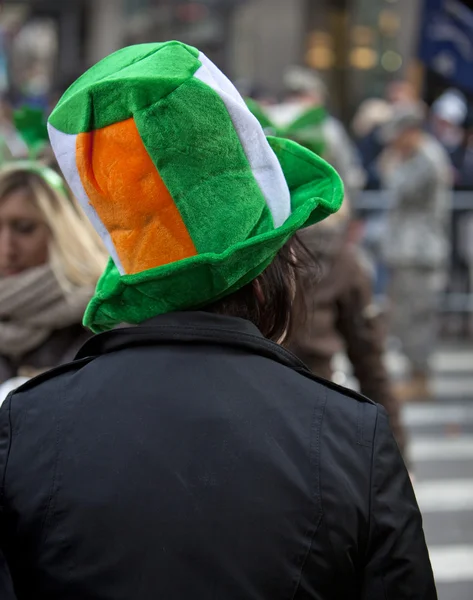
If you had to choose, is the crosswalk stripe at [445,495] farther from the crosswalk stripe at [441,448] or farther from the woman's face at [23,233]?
the woman's face at [23,233]

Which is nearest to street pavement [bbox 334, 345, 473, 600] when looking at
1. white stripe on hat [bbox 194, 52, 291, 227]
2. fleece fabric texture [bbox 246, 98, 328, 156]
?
fleece fabric texture [bbox 246, 98, 328, 156]

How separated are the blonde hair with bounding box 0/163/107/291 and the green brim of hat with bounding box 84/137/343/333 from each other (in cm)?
203

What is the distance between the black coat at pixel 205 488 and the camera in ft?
5.86

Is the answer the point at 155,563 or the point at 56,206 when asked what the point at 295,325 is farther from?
the point at 56,206

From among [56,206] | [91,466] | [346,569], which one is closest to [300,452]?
[346,569]

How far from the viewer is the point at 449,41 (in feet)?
27.3

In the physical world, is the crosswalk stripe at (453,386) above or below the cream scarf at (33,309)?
below

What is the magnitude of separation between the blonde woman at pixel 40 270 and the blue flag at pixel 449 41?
4.64 metres

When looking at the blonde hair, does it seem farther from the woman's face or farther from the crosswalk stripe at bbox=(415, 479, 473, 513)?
the crosswalk stripe at bbox=(415, 479, 473, 513)

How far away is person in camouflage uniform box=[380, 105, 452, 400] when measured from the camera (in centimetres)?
962

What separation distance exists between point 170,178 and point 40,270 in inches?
87.7

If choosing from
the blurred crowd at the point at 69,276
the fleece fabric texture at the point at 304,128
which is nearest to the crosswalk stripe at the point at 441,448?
the blurred crowd at the point at 69,276

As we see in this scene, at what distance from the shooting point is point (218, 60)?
2248 centimetres

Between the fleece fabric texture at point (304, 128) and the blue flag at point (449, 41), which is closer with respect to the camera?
the fleece fabric texture at point (304, 128)
